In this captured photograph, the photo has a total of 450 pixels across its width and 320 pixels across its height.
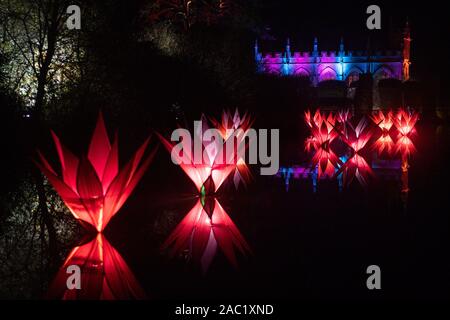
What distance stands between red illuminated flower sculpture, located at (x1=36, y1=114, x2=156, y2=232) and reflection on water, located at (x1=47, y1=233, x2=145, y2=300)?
0.29 meters

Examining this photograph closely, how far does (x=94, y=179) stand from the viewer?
4.30m

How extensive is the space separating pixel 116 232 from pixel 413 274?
8.39 feet

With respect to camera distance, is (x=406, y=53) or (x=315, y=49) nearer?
(x=406, y=53)

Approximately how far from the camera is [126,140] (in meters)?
12.6

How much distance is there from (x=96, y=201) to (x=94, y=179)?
0.73 ft

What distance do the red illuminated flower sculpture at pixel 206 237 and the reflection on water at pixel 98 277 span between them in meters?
0.51

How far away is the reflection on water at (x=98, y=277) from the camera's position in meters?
3.33

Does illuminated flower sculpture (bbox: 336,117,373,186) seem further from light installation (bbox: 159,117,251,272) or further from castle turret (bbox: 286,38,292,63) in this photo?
castle turret (bbox: 286,38,292,63)

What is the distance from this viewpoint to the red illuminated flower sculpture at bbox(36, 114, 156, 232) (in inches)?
170

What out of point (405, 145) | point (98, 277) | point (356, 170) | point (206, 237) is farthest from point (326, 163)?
point (98, 277)

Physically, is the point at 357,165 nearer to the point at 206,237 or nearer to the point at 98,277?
the point at 206,237

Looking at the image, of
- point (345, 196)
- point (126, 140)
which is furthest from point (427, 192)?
point (126, 140)
